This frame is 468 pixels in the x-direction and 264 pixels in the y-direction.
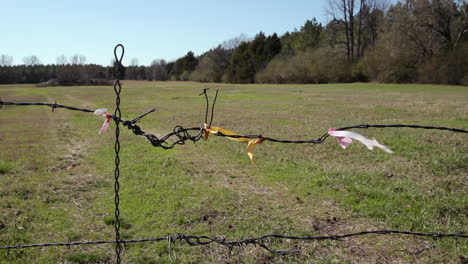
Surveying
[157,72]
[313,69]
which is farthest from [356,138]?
[157,72]

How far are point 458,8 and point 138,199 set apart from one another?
4034 centimetres

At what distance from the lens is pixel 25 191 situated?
5.57m

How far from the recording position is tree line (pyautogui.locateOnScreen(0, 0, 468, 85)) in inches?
1422

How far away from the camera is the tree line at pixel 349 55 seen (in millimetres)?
36125

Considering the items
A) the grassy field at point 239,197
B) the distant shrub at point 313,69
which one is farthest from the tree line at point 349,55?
the grassy field at point 239,197

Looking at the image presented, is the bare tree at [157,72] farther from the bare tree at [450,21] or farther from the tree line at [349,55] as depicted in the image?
the bare tree at [450,21]

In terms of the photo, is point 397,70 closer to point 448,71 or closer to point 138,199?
point 448,71

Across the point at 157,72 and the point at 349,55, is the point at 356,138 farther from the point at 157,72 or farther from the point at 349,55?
the point at 157,72

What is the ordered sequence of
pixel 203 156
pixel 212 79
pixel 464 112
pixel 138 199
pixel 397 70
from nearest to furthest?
1. pixel 138 199
2. pixel 203 156
3. pixel 464 112
4. pixel 397 70
5. pixel 212 79

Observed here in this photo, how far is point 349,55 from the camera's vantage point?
51781mm

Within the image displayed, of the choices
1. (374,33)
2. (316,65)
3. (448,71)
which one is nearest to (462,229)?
(448,71)

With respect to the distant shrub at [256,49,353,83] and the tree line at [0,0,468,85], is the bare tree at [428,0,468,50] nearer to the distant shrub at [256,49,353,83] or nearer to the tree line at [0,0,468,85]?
the tree line at [0,0,468,85]

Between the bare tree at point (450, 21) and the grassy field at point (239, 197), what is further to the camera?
the bare tree at point (450, 21)

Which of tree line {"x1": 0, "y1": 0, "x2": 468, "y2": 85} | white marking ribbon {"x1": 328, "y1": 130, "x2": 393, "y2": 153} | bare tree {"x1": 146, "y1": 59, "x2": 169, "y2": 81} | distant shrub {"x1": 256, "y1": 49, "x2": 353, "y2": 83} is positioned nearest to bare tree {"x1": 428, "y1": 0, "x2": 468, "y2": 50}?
tree line {"x1": 0, "y1": 0, "x2": 468, "y2": 85}
